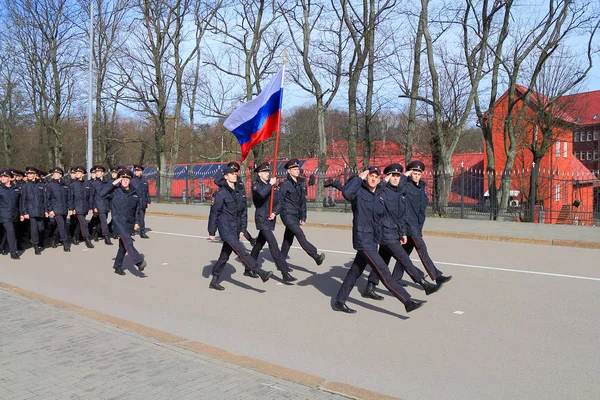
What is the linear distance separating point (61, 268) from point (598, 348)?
8.68 m

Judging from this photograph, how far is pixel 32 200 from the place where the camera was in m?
11.8

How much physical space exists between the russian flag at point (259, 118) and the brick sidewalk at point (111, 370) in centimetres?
417

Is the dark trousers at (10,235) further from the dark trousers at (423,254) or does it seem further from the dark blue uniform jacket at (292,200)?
the dark trousers at (423,254)

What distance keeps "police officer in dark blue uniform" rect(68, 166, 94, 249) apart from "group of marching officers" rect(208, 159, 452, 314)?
560 cm

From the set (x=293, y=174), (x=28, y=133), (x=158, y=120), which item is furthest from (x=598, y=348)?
(x=28, y=133)

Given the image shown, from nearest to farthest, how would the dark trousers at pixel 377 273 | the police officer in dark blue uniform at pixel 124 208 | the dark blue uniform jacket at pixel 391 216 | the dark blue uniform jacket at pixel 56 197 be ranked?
the dark trousers at pixel 377 273, the dark blue uniform jacket at pixel 391 216, the police officer in dark blue uniform at pixel 124 208, the dark blue uniform jacket at pixel 56 197

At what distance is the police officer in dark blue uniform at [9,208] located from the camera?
11.2 m

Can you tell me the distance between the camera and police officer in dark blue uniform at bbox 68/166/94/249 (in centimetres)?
1302

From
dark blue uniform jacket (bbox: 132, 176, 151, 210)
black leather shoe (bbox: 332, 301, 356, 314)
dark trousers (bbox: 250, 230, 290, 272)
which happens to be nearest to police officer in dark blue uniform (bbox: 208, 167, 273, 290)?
dark trousers (bbox: 250, 230, 290, 272)

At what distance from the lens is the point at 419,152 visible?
2928 centimetres

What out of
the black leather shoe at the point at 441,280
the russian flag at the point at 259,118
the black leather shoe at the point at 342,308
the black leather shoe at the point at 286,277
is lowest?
the black leather shoe at the point at 342,308

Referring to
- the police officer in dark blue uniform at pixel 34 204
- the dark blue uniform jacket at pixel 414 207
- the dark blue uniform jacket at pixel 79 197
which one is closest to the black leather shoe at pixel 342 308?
the dark blue uniform jacket at pixel 414 207

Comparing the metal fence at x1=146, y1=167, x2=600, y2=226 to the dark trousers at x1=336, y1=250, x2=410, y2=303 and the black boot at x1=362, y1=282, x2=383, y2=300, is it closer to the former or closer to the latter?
the black boot at x1=362, y1=282, x2=383, y2=300

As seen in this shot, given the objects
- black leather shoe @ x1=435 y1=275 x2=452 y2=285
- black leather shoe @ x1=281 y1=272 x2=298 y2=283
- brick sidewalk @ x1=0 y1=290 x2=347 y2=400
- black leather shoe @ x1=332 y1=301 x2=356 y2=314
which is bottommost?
brick sidewalk @ x1=0 y1=290 x2=347 y2=400
